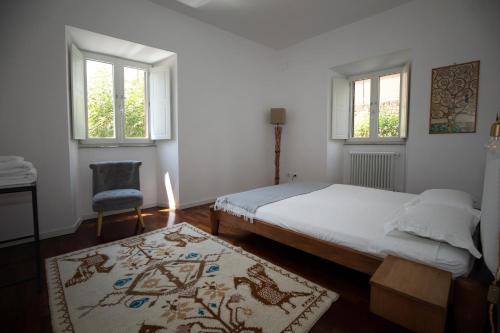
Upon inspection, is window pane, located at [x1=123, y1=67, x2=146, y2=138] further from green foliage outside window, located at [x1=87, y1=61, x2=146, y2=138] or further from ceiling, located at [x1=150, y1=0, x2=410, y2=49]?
ceiling, located at [x1=150, y1=0, x2=410, y2=49]

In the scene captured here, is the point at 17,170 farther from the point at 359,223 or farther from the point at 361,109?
the point at 361,109

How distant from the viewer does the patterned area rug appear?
137cm

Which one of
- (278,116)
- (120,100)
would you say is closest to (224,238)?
(120,100)

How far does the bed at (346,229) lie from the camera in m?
1.40

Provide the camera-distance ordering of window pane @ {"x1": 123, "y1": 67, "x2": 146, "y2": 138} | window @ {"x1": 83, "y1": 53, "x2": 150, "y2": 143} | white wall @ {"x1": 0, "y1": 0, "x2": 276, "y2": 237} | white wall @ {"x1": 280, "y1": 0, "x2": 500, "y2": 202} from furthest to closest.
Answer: window pane @ {"x1": 123, "y1": 67, "x2": 146, "y2": 138}
window @ {"x1": 83, "y1": 53, "x2": 150, "y2": 143}
white wall @ {"x1": 280, "y1": 0, "x2": 500, "y2": 202}
white wall @ {"x1": 0, "y1": 0, "x2": 276, "y2": 237}

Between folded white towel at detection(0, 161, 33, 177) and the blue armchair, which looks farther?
the blue armchair

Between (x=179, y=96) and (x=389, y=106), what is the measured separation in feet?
11.8

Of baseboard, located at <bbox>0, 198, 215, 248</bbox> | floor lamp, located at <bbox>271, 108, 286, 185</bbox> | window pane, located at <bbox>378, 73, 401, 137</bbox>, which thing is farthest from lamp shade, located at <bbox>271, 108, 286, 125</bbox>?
baseboard, located at <bbox>0, 198, 215, 248</bbox>

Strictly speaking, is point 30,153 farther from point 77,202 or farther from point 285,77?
point 285,77

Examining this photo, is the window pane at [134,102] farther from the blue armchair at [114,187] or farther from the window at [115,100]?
the blue armchair at [114,187]

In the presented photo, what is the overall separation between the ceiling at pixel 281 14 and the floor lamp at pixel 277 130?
1403mm

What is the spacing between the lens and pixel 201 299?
5.19 feet

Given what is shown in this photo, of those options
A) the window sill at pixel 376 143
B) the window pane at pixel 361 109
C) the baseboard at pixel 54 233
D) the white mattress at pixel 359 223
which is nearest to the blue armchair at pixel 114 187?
the baseboard at pixel 54 233

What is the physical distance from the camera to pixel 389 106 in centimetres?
418
